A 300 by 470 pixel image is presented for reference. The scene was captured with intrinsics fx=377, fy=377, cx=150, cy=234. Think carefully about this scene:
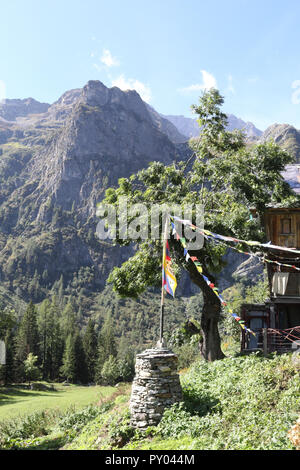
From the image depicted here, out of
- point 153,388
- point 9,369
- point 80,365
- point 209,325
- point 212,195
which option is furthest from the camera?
point 80,365

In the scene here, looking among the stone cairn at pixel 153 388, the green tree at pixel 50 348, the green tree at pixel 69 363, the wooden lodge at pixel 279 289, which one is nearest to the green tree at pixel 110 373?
the green tree at pixel 69 363

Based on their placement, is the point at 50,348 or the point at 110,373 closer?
the point at 110,373

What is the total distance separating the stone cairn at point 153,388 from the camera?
41.6ft

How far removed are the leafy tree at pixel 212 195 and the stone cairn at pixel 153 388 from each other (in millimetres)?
8398

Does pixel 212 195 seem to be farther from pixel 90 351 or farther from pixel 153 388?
pixel 90 351

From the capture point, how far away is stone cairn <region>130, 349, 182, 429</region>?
12672 millimetres

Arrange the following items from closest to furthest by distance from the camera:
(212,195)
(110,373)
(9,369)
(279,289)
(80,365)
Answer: (212,195) < (279,289) < (9,369) < (110,373) < (80,365)

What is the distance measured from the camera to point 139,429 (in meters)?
12.6

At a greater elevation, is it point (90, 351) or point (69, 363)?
point (90, 351)

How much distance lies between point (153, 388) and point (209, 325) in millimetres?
9421

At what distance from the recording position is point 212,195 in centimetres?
2314

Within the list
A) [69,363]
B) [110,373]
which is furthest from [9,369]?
[110,373]

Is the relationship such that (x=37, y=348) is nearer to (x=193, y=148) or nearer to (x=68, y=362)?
(x=68, y=362)

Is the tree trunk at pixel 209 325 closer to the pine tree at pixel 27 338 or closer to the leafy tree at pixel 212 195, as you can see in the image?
the leafy tree at pixel 212 195
